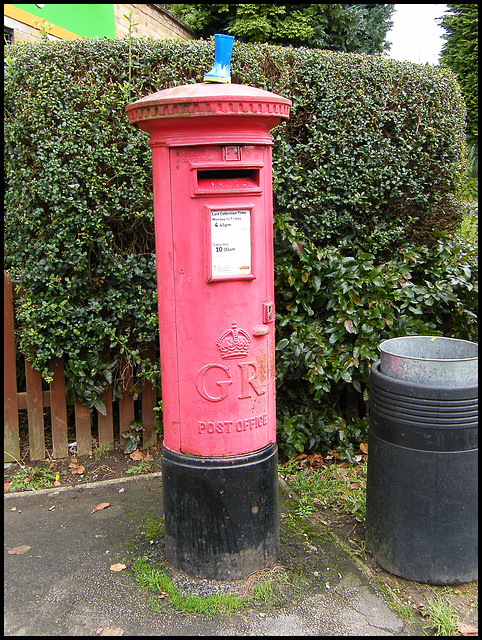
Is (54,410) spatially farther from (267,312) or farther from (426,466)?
(426,466)

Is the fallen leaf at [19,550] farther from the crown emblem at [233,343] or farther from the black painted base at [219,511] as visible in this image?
the crown emblem at [233,343]

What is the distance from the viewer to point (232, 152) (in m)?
2.47

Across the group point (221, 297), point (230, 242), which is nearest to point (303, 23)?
point (230, 242)

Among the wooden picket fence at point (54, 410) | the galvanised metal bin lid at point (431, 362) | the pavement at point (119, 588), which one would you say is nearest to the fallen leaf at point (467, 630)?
the pavement at point (119, 588)

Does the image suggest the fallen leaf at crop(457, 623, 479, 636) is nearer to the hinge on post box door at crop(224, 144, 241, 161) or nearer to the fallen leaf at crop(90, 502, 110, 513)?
the fallen leaf at crop(90, 502, 110, 513)

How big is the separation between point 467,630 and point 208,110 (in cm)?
252

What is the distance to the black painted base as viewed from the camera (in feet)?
8.89

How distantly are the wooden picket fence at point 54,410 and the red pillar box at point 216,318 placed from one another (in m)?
1.55

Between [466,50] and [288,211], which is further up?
[466,50]

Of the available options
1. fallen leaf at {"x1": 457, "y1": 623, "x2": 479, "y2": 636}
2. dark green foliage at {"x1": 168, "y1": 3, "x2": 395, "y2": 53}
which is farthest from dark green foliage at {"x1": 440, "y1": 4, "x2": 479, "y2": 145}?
fallen leaf at {"x1": 457, "y1": 623, "x2": 479, "y2": 636}

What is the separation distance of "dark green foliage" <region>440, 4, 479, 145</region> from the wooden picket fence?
14095mm

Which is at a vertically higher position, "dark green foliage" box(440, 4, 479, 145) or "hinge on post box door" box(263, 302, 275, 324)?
"dark green foliage" box(440, 4, 479, 145)

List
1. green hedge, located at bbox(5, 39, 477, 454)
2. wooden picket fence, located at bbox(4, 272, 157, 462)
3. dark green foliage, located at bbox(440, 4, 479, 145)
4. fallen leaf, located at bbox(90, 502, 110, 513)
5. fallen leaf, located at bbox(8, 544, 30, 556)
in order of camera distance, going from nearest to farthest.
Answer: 1. fallen leaf, located at bbox(8, 544, 30, 556)
2. fallen leaf, located at bbox(90, 502, 110, 513)
3. green hedge, located at bbox(5, 39, 477, 454)
4. wooden picket fence, located at bbox(4, 272, 157, 462)
5. dark green foliage, located at bbox(440, 4, 479, 145)

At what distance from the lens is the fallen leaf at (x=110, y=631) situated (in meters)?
2.47
